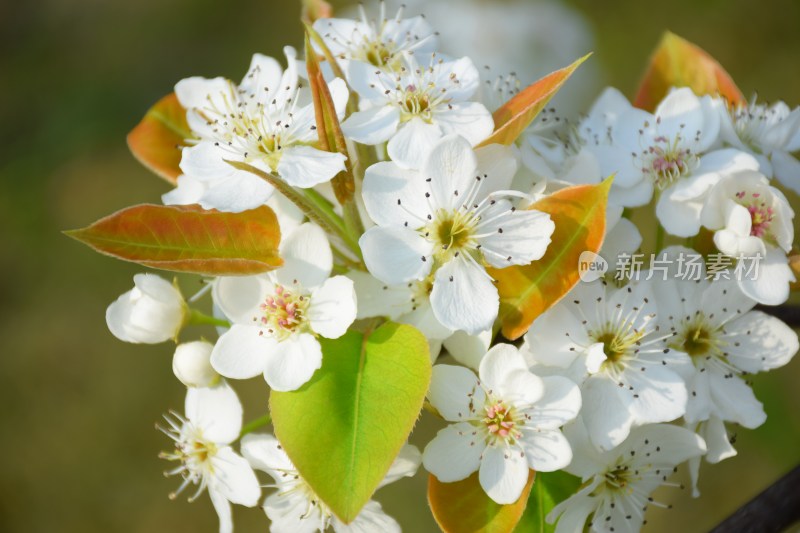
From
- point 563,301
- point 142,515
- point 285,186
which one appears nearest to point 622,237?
point 563,301

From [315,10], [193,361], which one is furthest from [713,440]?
[315,10]

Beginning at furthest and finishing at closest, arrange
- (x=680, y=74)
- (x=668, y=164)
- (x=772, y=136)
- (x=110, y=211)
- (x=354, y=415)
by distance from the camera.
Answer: (x=110, y=211)
(x=680, y=74)
(x=772, y=136)
(x=668, y=164)
(x=354, y=415)

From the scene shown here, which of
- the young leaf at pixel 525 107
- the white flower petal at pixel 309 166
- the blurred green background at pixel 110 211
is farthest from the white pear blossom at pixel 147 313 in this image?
the blurred green background at pixel 110 211

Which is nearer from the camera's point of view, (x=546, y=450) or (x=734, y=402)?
(x=546, y=450)

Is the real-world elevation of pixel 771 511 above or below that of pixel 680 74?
below

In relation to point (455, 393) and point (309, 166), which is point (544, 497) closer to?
point (455, 393)
